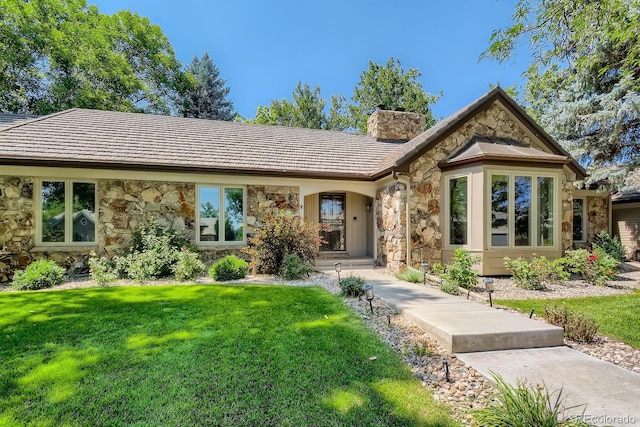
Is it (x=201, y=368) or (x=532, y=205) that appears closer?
(x=201, y=368)

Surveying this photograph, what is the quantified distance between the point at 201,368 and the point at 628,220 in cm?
1713

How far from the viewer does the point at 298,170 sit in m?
10.0

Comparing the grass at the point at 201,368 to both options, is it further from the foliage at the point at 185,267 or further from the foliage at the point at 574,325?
the foliage at the point at 574,325

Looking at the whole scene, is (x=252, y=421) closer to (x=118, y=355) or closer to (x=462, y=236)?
(x=118, y=355)

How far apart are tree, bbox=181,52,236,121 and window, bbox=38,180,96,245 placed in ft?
65.6

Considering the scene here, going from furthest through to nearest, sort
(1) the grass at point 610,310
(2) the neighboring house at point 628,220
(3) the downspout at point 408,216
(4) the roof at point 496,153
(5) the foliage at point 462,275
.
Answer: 1. (2) the neighboring house at point 628,220
2. (3) the downspout at point 408,216
3. (4) the roof at point 496,153
4. (5) the foliage at point 462,275
5. (1) the grass at point 610,310

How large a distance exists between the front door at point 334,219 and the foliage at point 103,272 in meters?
6.23

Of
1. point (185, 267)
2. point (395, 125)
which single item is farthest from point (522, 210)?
point (185, 267)

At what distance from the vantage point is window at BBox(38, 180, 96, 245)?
8.69m

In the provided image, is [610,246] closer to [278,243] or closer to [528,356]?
[528,356]

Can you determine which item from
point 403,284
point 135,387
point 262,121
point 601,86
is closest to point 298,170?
point 403,284

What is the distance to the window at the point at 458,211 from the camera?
8.92 meters

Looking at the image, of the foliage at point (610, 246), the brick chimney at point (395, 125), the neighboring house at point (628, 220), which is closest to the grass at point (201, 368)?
the brick chimney at point (395, 125)

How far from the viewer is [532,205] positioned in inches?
345
